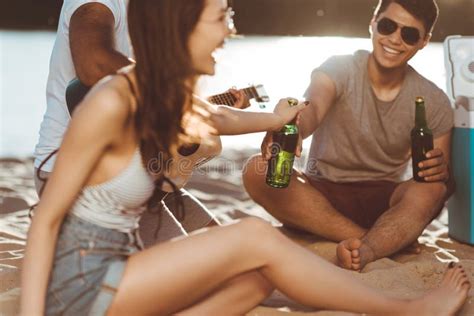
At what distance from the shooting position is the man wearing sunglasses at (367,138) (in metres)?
3.52

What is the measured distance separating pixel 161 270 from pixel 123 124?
0.39m

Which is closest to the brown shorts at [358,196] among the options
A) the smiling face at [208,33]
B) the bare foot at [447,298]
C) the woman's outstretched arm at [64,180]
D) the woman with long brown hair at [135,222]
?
the bare foot at [447,298]

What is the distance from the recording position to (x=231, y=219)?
Result: 163 inches

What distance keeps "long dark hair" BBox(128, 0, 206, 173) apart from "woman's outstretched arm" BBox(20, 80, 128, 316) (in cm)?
12

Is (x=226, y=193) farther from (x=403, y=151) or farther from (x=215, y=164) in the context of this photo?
(x=403, y=151)

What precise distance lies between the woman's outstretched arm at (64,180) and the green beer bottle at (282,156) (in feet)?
3.75

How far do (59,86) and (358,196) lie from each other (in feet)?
4.86

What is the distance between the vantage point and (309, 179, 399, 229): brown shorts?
3637 millimetres

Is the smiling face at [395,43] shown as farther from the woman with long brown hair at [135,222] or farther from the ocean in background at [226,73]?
the woman with long brown hair at [135,222]

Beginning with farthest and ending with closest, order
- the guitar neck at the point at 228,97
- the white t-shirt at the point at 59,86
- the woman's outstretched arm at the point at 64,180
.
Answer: the guitar neck at the point at 228,97 → the white t-shirt at the point at 59,86 → the woman's outstretched arm at the point at 64,180

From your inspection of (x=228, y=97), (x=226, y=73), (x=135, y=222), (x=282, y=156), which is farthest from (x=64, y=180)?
(x=226, y=73)

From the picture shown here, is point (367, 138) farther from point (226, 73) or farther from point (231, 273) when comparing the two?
point (226, 73)

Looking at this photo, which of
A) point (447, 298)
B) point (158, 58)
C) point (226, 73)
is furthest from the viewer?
point (226, 73)

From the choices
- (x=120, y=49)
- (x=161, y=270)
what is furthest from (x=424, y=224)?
(x=161, y=270)
